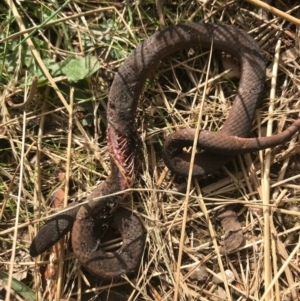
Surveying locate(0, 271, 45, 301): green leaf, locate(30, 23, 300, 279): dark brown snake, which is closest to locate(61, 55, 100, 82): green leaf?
locate(30, 23, 300, 279): dark brown snake

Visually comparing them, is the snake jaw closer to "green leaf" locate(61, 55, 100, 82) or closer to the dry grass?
the dry grass

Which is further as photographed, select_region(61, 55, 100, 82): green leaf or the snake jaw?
select_region(61, 55, 100, 82): green leaf

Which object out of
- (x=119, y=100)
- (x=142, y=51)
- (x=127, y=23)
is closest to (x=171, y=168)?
(x=119, y=100)

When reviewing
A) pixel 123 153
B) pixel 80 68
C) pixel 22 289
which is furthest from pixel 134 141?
pixel 22 289

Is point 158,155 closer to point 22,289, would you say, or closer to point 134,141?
point 134,141

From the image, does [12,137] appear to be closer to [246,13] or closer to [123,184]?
[123,184]

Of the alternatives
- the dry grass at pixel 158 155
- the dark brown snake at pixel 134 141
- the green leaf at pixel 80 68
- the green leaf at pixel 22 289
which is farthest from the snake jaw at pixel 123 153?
the green leaf at pixel 22 289

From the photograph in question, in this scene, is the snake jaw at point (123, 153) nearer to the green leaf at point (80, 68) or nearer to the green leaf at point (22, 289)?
the green leaf at point (80, 68)
